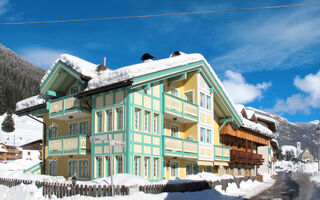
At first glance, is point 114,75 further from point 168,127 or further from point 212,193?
point 212,193

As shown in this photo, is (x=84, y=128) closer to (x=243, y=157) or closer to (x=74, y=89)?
(x=74, y=89)

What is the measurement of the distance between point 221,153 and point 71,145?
13.4 m

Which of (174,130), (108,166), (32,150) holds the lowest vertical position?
(32,150)

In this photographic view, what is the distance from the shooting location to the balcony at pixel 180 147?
23250mm

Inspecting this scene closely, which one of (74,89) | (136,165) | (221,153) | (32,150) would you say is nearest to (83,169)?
(136,165)

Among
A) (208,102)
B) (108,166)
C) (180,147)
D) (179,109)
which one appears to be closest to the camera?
(108,166)

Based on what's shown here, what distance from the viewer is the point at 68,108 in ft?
81.6

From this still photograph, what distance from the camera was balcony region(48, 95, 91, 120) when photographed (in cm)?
2394

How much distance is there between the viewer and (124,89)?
21062 millimetres

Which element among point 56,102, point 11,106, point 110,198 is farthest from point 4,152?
point 110,198

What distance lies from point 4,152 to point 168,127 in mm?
76183

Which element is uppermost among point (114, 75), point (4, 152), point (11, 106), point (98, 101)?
point (11, 106)

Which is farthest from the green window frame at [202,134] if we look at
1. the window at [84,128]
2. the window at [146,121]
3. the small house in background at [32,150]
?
the small house in background at [32,150]

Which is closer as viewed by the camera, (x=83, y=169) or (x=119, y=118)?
(x=119, y=118)
